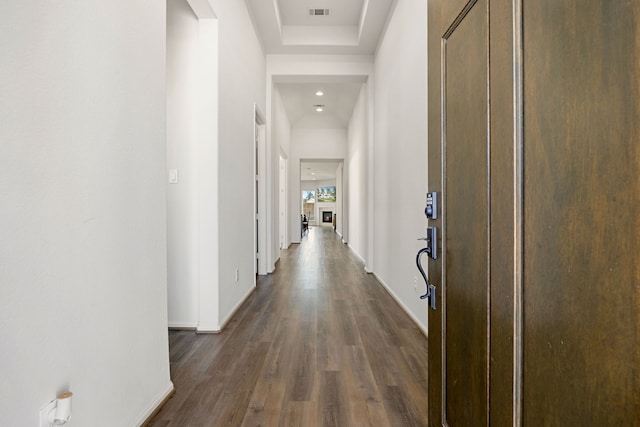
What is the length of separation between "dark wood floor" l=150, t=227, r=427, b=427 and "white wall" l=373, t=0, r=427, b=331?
17.8 inches

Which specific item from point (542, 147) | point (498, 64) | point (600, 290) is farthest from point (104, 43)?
point (600, 290)

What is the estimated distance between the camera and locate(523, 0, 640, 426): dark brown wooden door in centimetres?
49

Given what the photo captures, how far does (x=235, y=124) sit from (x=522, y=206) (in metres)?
2.90

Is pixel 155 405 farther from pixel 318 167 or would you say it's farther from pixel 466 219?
pixel 318 167

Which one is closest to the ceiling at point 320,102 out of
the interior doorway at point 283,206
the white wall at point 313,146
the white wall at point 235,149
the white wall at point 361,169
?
the white wall at point 313,146

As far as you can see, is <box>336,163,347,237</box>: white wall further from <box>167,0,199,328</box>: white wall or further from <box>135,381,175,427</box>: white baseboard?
<box>135,381,175,427</box>: white baseboard

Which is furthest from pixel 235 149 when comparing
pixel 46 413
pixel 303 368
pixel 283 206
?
pixel 283 206

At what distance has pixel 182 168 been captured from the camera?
2.70 m

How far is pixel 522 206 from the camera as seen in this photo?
752 mm

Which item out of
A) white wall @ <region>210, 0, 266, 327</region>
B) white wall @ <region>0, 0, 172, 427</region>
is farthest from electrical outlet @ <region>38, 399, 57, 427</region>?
white wall @ <region>210, 0, 266, 327</region>

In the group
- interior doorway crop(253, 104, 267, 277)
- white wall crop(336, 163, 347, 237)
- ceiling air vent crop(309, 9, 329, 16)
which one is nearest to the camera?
ceiling air vent crop(309, 9, 329, 16)

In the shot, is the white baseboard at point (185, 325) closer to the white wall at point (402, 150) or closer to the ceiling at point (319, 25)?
the white wall at point (402, 150)

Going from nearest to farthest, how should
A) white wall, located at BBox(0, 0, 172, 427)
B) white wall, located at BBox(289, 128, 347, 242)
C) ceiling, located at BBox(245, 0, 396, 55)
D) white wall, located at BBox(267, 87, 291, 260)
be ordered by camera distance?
white wall, located at BBox(0, 0, 172, 427), ceiling, located at BBox(245, 0, 396, 55), white wall, located at BBox(267, 87, 291, 260), white wall, located at BBox(289, 128, 347, 242)

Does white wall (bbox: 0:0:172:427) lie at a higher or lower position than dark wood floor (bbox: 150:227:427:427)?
higher
